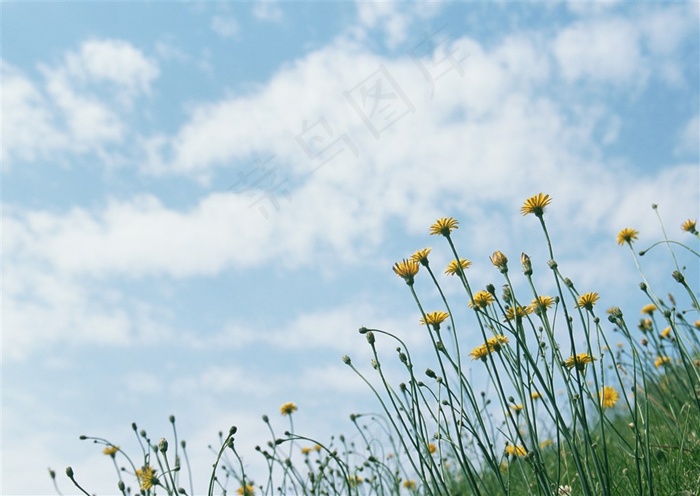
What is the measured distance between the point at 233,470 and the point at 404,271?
Answer: 2.58m

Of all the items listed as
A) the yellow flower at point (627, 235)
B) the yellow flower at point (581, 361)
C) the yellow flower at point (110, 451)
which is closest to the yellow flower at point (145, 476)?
the yellow flower at point (110, 451)

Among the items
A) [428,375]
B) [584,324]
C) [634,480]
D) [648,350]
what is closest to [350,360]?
[428,375]

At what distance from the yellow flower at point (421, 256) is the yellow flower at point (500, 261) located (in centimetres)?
26

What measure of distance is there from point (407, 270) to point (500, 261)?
37 cm

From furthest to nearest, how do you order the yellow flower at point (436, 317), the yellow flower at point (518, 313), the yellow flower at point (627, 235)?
the yellow flower at point (627, 235)
the yellow flower at point (436, 317)
the yellow flower at point (518, 313)

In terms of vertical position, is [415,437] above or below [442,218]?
below

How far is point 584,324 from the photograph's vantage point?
250 cm

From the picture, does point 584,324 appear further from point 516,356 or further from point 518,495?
point 518,495

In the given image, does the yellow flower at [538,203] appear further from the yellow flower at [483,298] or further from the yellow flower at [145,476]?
the yellow flower at [145,476]

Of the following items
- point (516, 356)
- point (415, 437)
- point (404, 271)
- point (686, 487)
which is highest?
point (404, 271)

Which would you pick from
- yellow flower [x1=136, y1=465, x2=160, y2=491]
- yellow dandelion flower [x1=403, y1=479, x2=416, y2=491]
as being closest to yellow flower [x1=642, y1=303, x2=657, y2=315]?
yellow dandelion flower [x1=403, y1=479, x2=416, y2=491]

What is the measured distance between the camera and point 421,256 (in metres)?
2.61

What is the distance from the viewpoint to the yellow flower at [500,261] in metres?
2.51

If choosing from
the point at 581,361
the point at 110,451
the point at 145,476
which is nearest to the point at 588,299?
the point at 581,361
